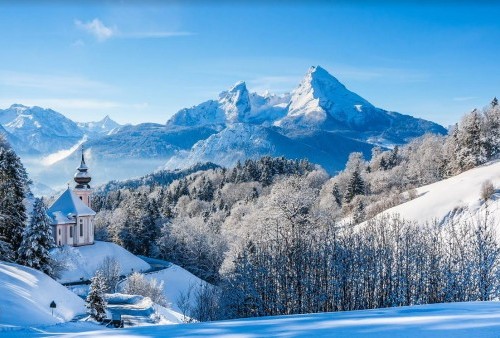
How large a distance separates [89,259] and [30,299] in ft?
82.3

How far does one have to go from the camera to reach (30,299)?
1792cm

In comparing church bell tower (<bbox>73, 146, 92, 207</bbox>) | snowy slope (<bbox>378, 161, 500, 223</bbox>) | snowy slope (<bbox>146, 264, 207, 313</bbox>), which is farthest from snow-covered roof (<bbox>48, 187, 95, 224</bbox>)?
snowy slope (<bbox>378, 161, 500, 223</bbox>)

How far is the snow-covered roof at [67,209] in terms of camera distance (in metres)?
44.2

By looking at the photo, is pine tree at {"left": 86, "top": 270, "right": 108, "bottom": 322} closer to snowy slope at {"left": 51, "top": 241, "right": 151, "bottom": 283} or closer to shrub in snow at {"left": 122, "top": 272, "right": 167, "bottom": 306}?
shrub in snow at {"left": 122, "top": 272, "right": 167, "bottom": 306}

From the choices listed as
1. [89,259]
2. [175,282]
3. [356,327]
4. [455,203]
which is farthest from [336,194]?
[356,327]

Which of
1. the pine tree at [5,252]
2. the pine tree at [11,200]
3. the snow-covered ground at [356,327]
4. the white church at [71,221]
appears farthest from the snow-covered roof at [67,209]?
the snow-covered ground at [356,327]

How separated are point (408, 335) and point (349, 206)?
51930mm

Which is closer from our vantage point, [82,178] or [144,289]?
[144,289]

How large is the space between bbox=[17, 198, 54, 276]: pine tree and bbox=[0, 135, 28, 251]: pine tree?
0.88m

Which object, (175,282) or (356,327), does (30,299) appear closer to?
(356,327)

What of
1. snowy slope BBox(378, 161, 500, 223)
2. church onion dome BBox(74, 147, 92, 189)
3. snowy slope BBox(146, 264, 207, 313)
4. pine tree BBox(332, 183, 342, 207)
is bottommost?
snowy slope BBox(146, 264, 207, 313)

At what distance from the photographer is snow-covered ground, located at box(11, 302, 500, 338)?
5422 mm

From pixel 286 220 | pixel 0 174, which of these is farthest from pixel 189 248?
pixel 0 174

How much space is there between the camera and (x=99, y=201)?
89062mm
